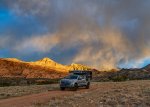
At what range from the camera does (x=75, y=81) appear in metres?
50.0

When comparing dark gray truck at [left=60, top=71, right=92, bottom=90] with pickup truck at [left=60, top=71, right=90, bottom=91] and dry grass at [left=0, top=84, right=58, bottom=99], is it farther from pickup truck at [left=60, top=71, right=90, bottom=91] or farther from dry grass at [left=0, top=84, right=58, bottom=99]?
dry grass at [left=0, top=84, right=58, bottom=99]

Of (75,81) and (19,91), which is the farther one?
(75,81)

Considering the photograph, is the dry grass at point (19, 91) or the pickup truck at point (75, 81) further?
the pickup truck at point (75, 81)

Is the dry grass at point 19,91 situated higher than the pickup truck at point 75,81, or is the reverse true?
the pickup truck at point 75,81

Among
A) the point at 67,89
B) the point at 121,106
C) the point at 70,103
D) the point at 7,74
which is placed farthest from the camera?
the point at 7,74

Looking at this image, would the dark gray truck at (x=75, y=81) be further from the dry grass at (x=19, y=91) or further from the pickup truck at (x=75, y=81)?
the dry grass at (x=19, y=91)

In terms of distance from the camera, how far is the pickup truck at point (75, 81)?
162 ft

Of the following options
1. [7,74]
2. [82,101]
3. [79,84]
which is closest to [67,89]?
[79,84]

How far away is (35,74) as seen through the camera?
636ft

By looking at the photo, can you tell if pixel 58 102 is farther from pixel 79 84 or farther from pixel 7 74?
pixel 7 74

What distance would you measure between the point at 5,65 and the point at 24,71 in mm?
9766

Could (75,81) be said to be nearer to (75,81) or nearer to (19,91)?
(75,81)

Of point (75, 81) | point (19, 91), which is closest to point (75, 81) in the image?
point (75, 81)

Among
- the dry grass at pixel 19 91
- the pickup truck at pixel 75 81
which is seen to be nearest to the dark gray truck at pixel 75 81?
the pickup truck at pixel 75 81
